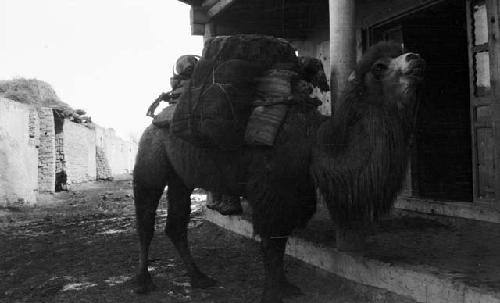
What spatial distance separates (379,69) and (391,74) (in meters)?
0.10

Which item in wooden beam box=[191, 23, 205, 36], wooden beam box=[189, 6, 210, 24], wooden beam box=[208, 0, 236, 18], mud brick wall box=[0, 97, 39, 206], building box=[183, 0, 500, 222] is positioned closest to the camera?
building box=[183, 0, 500, 222]

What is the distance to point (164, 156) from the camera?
14.1ft

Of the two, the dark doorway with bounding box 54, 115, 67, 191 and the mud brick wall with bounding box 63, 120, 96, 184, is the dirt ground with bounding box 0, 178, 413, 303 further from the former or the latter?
the mud brick wall with bounding box 63, 120, 96, 184

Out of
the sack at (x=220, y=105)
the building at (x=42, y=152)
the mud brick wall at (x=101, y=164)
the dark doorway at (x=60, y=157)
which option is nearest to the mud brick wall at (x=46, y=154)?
the building at (x=42, y=152)

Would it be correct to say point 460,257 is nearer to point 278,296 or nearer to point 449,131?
point 278,296

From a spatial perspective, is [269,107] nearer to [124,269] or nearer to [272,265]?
[272,265]

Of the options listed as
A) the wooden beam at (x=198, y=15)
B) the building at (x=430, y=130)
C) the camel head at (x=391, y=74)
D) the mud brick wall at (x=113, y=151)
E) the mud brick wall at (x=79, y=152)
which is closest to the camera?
the camel head at (x=391, y=74)

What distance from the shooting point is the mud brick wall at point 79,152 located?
60.3 feet

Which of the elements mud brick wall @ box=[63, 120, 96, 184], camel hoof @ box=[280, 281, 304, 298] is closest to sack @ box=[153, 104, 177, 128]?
camel hoof @ box=[280, 281, 304, 298]

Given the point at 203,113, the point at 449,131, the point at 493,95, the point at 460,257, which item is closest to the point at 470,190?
the point at 449,131

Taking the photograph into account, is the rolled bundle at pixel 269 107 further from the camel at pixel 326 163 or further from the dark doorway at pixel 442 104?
the dark doorway at pixel 442 104

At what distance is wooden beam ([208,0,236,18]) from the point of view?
656cm

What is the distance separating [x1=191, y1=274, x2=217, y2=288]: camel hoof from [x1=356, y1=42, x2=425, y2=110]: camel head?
85.2 inches

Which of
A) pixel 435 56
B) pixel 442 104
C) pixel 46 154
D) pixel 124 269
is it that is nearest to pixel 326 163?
pixel 124 269
